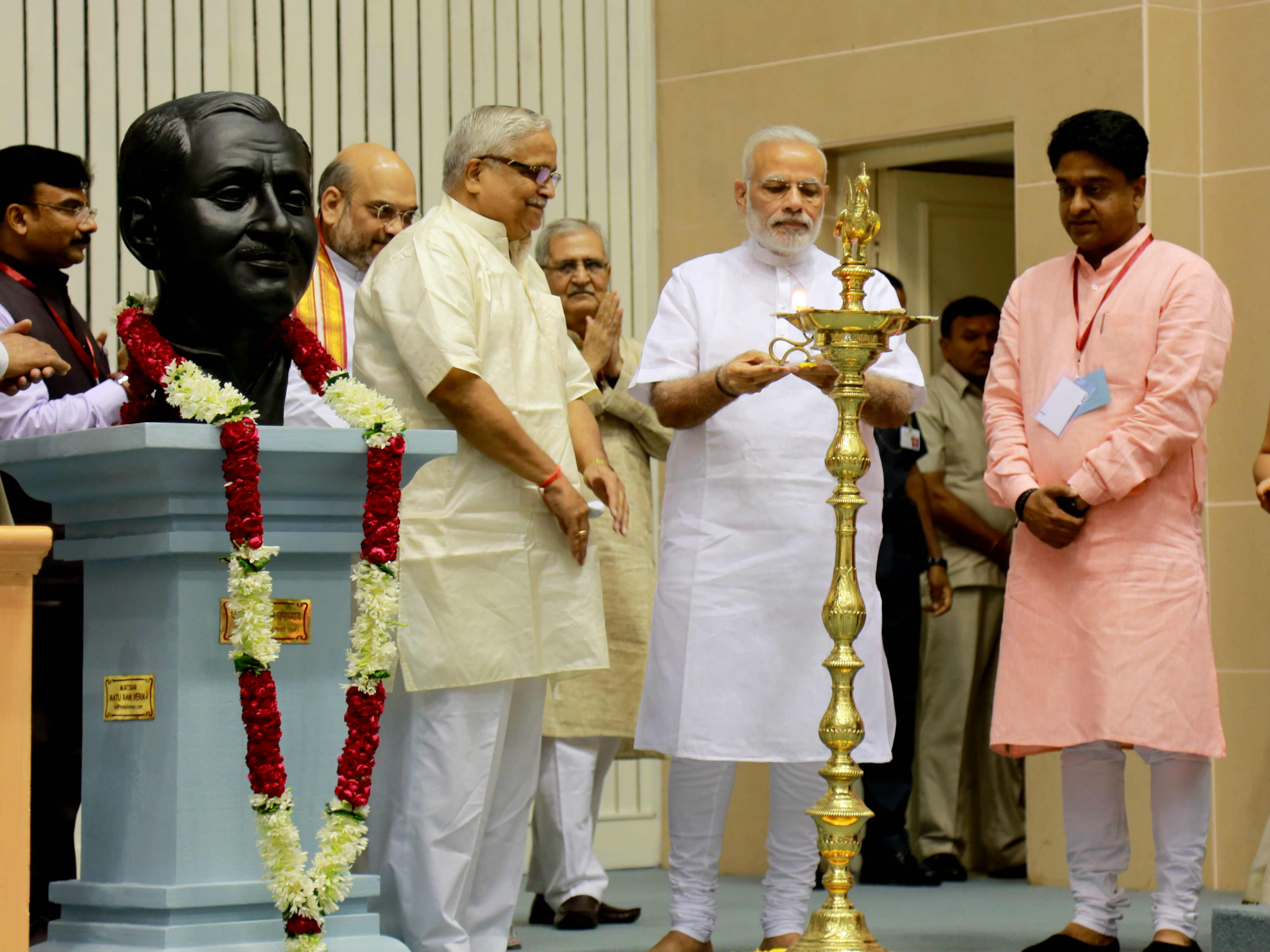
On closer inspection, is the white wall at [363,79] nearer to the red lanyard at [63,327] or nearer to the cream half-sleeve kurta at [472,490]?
the red lanyard at [63,327]

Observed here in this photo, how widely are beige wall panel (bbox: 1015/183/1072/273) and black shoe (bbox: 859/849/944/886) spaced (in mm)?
2001

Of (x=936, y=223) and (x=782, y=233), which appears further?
(x=936, y=223)

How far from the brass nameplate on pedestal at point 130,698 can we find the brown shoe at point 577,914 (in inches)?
100

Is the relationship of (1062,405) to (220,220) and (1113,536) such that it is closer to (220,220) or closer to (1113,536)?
(1113,536)

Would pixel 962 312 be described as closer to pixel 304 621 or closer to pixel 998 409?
pixel 998 409

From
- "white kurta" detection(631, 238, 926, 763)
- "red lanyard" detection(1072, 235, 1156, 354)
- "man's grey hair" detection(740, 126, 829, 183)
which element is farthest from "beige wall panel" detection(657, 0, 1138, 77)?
"white kurta" detection(631, 238, 926, 763)

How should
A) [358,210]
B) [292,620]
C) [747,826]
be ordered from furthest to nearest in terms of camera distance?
[747,826] → [358,210] → [292,620]

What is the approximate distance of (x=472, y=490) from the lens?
424cm

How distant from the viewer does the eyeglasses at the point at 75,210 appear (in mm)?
4359

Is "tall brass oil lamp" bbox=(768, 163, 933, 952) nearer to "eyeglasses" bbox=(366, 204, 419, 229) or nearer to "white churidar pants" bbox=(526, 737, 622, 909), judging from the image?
"eyeglasses" bbox=(366, 204, 419, 229)

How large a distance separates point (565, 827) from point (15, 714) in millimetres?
2912

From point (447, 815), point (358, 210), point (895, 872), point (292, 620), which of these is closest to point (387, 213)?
point (358, 210)

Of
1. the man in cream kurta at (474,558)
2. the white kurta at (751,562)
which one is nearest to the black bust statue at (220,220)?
the man in cream kurta at (474,558)

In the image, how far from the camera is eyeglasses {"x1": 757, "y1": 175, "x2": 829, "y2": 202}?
4883 millimetres
